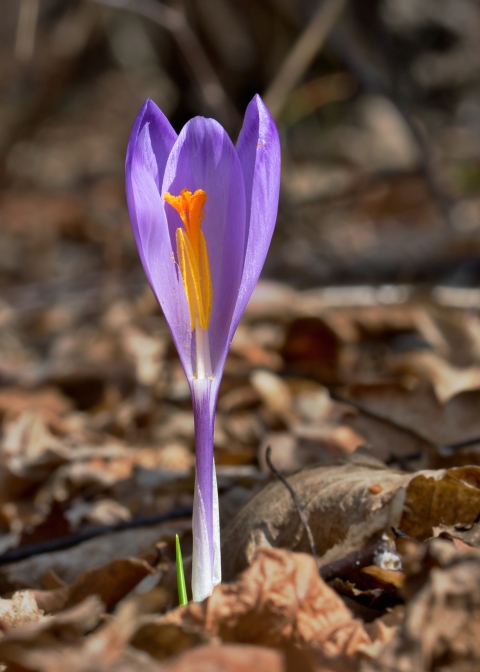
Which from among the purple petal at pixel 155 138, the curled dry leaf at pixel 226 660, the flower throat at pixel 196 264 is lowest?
the curled dry leaf at pixel 226 660

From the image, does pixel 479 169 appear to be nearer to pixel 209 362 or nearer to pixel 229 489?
pixel 229 489

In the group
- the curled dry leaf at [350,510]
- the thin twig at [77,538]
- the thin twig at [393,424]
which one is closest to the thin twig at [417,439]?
the thin twig at [393,424]

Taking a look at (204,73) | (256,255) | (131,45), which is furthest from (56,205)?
(256,255)

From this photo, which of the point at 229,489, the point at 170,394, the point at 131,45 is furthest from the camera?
the point at 131,45

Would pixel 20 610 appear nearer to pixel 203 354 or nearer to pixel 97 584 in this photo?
pixel 97 584

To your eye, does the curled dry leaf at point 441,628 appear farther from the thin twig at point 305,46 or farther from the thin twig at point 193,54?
the thin twig at point 305,46

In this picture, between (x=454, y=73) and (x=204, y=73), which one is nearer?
(x=204, y=73)
